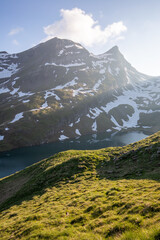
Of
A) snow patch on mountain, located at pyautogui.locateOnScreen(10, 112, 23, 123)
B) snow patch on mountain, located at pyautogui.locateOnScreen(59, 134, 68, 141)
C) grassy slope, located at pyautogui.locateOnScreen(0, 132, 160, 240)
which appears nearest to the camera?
A: grassy slope, located at pyautogui.locateOnScreen(0, 132, 160, 240)

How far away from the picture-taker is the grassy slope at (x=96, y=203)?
828 centimetres

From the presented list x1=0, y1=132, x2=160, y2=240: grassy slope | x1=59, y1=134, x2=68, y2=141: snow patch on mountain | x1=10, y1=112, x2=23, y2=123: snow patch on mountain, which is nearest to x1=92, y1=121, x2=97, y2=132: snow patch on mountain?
x1=59, y1=134, x2=68, y2=141: snow patch on mountain

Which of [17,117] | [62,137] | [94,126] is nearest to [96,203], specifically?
[62,137]

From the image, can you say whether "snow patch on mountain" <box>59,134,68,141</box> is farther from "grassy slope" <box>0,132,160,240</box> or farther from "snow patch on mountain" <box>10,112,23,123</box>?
"grassy slope" <box>0,132,160,240</box>

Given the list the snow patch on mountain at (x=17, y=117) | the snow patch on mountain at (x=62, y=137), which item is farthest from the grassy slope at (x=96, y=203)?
the snow patch on mountain at (x=17, y=117)

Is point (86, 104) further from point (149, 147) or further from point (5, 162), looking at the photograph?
point (149, 147)

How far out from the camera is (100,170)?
24.2 m

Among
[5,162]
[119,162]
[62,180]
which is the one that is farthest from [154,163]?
[5,162]

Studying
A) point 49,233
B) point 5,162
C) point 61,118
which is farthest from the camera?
point 61,118

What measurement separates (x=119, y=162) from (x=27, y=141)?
9836cm

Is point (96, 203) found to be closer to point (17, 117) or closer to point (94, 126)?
point (17, 117)

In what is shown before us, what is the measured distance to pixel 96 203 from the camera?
1305cm

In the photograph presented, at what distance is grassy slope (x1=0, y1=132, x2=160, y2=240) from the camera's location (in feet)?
27.2

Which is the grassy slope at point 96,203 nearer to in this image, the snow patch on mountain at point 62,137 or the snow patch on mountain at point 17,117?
the snow patch on mountain at point 62,137
